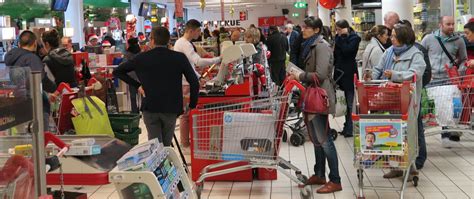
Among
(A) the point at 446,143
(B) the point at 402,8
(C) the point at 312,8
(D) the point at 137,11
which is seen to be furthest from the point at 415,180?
(C) the point at 312,8

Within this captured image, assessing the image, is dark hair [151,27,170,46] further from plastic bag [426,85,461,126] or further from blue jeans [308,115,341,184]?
plastic bag [426,85,461,126]

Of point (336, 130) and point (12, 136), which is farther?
point (336, 130)

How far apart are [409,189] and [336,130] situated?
11.0ft

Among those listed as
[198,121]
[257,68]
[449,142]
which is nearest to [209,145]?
[198,121]

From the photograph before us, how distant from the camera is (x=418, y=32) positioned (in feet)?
44.7

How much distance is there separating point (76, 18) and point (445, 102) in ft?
48.9

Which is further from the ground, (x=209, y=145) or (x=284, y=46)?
(x=284, y=46)

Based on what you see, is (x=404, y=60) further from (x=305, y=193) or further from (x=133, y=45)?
(x=133, y=45)

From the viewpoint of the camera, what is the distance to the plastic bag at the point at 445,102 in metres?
6.40

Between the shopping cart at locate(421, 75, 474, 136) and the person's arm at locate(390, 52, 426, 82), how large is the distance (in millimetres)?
945

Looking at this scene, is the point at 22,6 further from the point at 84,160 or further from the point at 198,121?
the point at 84,160

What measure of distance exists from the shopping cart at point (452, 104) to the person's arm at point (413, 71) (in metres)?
0.94

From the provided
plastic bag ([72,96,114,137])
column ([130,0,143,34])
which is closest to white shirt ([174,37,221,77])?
plastic bag ([72,96,114,137])

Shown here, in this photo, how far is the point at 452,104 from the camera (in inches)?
252
